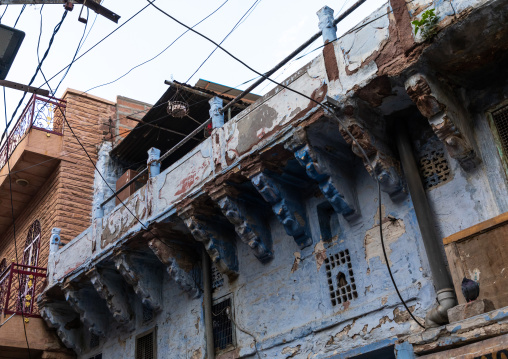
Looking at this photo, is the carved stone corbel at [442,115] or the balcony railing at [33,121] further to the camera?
the balcony railing at [33,121]

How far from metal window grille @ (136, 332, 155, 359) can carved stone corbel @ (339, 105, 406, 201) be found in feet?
18.3

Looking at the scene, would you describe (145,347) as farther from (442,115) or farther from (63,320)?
(442,115)

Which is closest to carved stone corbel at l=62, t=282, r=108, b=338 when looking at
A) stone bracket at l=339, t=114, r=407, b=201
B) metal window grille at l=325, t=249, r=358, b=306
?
metal window grille at l=325, t=249, r=358, b=306

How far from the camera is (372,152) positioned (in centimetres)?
753

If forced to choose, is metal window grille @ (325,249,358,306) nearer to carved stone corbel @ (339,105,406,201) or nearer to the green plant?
carved stone corbel @ (339,105,406,201)

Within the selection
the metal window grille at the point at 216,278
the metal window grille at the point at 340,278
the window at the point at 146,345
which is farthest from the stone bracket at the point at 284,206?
the window at the point at 146,345

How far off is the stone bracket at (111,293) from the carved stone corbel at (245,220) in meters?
3.48

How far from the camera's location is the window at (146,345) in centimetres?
1054

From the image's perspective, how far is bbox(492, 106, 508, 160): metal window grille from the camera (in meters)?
6.99

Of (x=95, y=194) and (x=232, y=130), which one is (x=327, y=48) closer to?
(x=232, y=130)

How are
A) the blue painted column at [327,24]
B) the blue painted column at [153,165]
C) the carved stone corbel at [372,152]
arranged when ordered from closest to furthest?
the carved stone corbel at [372,152]
the blue painted column at [327,24]
the blue painted column at [153,165]

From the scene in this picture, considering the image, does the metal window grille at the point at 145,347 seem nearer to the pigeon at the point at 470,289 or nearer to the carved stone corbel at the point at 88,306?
the carved stone corbel at the point at 88,306

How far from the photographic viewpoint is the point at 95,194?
1424cm

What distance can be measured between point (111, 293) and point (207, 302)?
8.23ft
